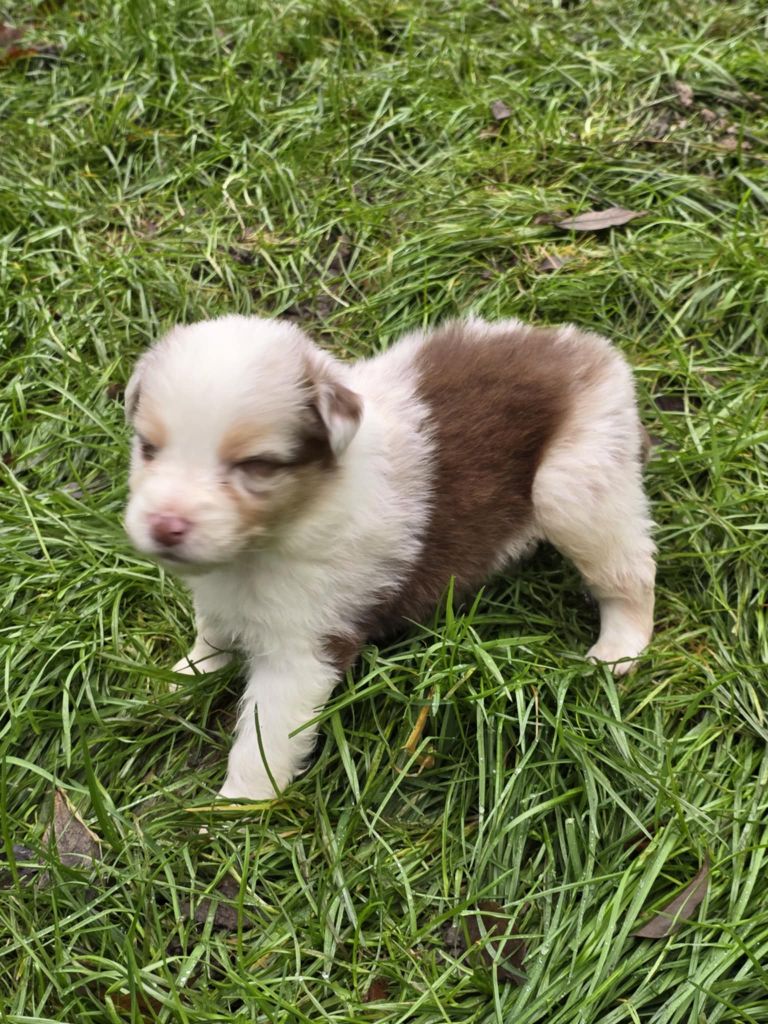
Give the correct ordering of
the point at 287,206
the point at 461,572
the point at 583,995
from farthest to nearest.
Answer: the point at 287,206, the point at 461,572, the point at 583,995

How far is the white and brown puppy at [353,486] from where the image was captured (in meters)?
2.89

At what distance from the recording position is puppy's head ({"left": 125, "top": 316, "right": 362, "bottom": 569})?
2.85 meters

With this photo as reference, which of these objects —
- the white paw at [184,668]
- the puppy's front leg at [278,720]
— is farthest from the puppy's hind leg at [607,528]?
the white paw at [184,668]

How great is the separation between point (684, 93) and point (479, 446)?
3.42 metres

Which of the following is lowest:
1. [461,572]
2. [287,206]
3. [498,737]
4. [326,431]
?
[498,737]

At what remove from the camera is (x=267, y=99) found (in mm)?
6000

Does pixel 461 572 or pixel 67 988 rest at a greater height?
pixel 461 572

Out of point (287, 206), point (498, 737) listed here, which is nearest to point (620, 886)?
point (498, 737)

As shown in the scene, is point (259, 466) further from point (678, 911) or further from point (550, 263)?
point (550, 263)

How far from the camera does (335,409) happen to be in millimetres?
3014

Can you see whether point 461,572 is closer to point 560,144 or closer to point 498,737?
point 498,737

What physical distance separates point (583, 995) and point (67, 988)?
155 centimetres

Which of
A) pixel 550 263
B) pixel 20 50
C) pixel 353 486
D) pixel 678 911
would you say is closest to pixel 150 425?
pixel 353 486

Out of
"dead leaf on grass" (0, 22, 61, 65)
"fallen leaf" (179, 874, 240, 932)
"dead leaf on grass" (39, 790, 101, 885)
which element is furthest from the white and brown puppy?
"dead leaf on grass" (0, 22, 61, 65)
